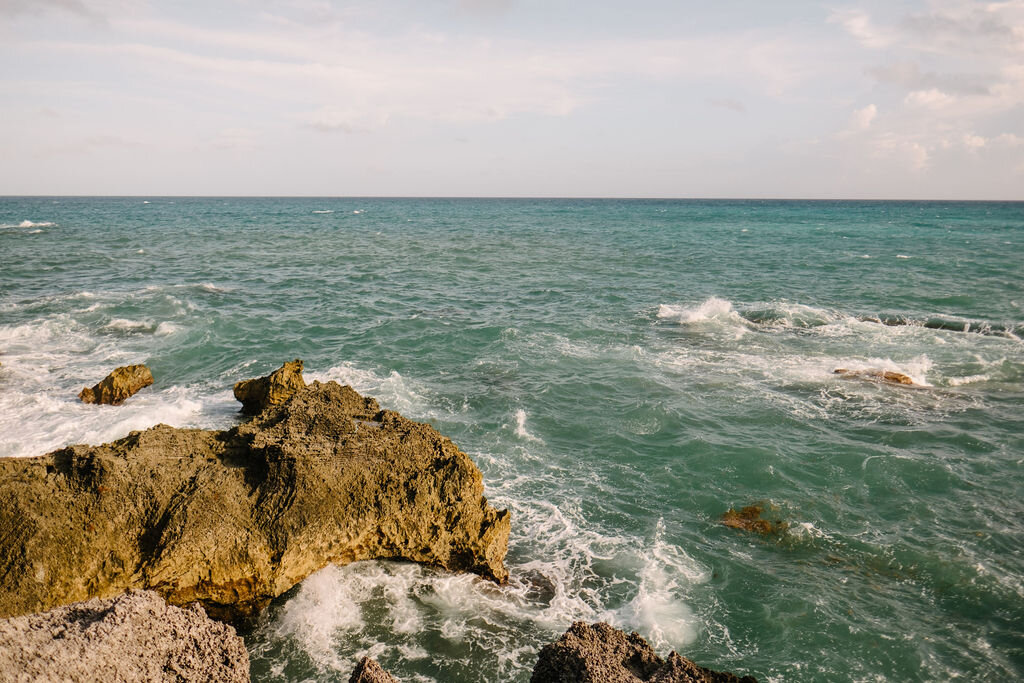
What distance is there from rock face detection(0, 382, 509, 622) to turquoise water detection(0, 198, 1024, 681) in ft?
2.97

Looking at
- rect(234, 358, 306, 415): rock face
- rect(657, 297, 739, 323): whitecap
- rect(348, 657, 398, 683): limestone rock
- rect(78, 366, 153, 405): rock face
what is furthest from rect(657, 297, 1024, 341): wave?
rect(348, 657, 398, 683): limestone rock

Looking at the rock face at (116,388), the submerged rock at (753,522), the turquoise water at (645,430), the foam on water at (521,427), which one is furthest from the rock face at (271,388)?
the submerged rock at (753,522)

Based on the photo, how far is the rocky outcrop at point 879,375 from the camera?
18.5 m

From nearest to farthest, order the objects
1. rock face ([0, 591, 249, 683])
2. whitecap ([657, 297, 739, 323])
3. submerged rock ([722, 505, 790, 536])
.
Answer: rock face ([0, 591, 249, 683])
submerged rock ([722, 505, 790, 536])
whitecap ([657, 297, 739, 323])

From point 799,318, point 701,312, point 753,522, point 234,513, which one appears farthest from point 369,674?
point 799,318

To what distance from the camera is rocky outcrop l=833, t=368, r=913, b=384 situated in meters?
18.5

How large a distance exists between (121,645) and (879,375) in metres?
20.6

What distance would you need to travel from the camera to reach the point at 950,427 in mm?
15594

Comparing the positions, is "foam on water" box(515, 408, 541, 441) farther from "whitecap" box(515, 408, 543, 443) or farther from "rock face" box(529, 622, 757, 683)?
"rock face" box(529, 622, 757, 683)

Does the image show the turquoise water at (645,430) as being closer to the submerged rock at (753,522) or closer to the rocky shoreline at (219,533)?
the submerged rock at (753,522)

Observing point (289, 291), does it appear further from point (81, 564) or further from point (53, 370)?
point (81, 564)

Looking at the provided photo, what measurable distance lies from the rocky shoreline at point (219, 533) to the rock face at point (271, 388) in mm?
3715

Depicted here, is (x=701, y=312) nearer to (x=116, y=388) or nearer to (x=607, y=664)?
(x=116, y=388)

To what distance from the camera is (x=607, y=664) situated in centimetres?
608
